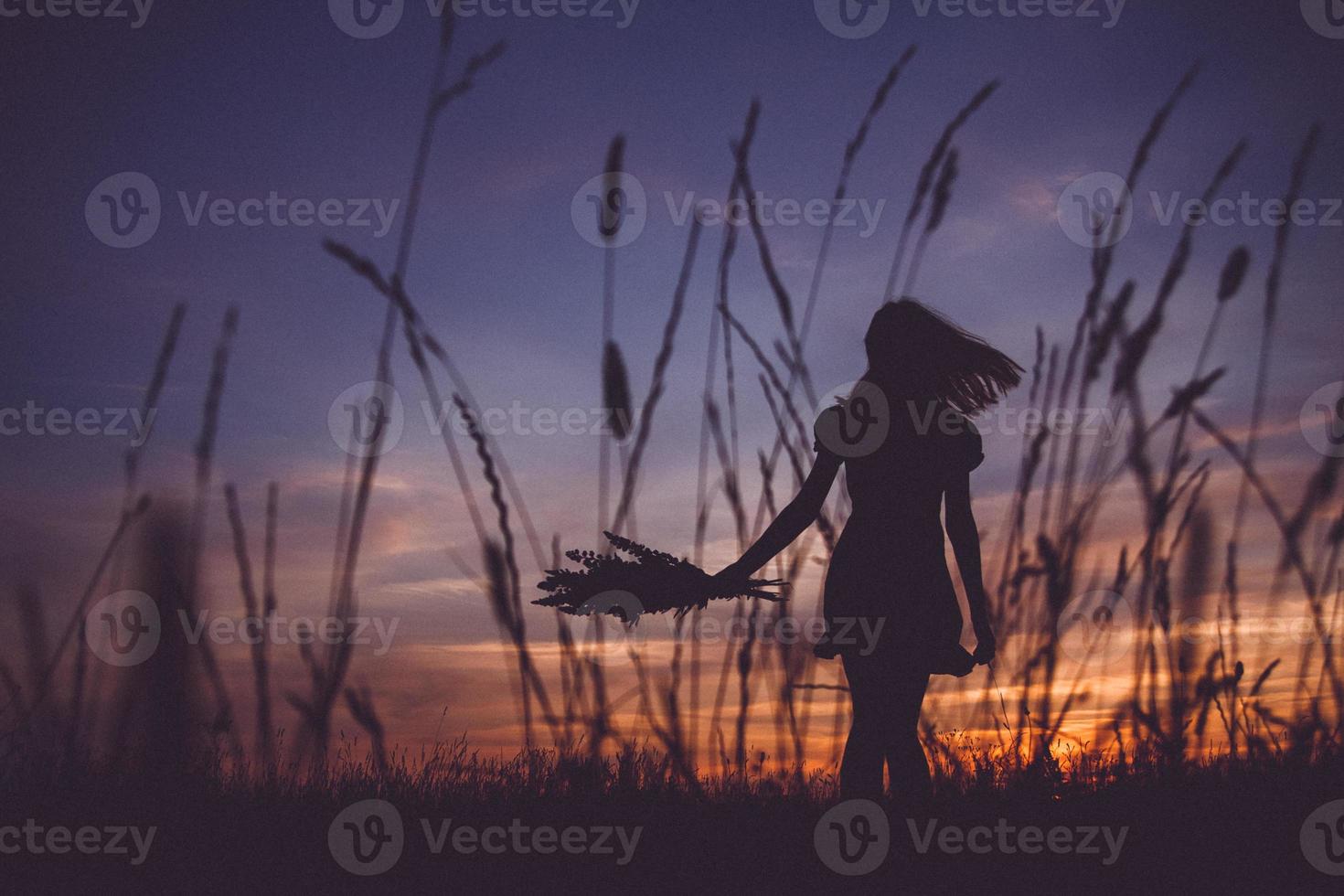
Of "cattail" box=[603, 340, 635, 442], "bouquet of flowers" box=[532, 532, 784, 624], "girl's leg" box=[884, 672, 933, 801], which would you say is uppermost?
"cattail" box=[603, 340, 635, 442]

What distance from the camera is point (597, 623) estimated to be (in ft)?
9.13

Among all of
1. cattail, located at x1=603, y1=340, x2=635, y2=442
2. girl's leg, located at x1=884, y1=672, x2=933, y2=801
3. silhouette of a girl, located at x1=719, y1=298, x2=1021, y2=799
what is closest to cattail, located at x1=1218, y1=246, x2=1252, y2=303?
silhouette of a girl, located at x1=719, y1=298, x2=1021, y2=799

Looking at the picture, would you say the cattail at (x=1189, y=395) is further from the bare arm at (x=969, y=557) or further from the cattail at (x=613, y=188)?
the cattail at (x=613, y=188)

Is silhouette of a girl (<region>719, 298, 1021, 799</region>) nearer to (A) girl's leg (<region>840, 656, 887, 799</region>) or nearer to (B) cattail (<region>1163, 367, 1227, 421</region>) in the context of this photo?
(A) girl's leg (<region>840, 656, 887, 799</region>)

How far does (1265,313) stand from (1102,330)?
541 mm

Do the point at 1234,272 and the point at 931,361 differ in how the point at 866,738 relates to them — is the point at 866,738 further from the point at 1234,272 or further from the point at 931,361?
the point at 1234,272

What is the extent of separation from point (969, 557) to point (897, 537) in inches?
9.3

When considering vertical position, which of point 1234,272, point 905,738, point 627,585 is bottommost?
point 905,738

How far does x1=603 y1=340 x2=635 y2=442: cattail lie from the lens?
2.52m

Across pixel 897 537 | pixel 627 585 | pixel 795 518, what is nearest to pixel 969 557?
pixel 897 537

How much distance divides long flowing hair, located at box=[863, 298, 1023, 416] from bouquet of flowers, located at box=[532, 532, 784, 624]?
89 cm

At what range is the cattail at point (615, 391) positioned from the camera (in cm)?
252

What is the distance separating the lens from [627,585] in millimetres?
2521

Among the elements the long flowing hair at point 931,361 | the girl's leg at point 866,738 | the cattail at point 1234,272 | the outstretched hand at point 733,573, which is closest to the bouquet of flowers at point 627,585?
the outstretched hand at point 733,573
